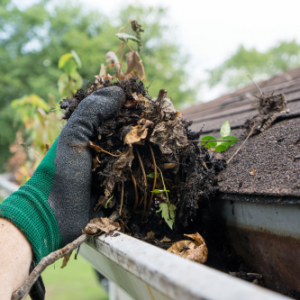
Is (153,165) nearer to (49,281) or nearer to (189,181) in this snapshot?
(189,181)

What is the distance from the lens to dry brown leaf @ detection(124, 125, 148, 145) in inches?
30.5

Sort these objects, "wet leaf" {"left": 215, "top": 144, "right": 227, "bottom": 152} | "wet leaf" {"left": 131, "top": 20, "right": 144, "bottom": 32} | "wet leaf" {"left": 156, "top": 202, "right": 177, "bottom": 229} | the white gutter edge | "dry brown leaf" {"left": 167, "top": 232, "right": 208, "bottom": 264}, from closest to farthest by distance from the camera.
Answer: the white gutter edge, "dry brown leaf" {"left": 167, "top": 232, "right": 208, "bottom": 264}, "wet leaf" {"left": 156, "top": 202, "right": 177, "bottom": 229}, "wet leaf" {"left": 215, "top": 144, "right": 227, "bottom": 152}, "wet leaf" {"left": 131, "top": 20, "right": 144, "bottom": 32}

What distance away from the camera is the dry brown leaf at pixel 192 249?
713mm

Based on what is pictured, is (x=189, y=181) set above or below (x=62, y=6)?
below

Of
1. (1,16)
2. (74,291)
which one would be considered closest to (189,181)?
(74,291)

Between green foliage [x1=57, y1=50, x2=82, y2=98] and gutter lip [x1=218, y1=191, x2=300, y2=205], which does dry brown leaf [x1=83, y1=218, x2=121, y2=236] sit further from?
green foliage [x1=57, y1=50, x2=82, y2=98]

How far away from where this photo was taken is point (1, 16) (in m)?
12.1

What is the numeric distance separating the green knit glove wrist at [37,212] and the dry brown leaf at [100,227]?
114 millimetres

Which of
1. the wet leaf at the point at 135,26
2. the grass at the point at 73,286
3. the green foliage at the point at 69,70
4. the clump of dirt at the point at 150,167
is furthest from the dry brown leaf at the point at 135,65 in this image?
the grass at the point at 73,286

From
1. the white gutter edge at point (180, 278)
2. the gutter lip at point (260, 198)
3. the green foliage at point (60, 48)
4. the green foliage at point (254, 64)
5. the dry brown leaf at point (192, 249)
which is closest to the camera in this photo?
the white gutter edge at point (180, 278)

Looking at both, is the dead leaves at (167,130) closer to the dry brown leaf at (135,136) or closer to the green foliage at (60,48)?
the dry brown leaf at (135,136)

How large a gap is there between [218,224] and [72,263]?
283 inches

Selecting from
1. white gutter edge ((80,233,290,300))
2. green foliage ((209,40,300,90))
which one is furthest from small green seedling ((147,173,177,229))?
green foliage ((209,40,300,90))

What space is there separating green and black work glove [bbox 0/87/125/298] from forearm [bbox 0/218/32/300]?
0.09 ft
